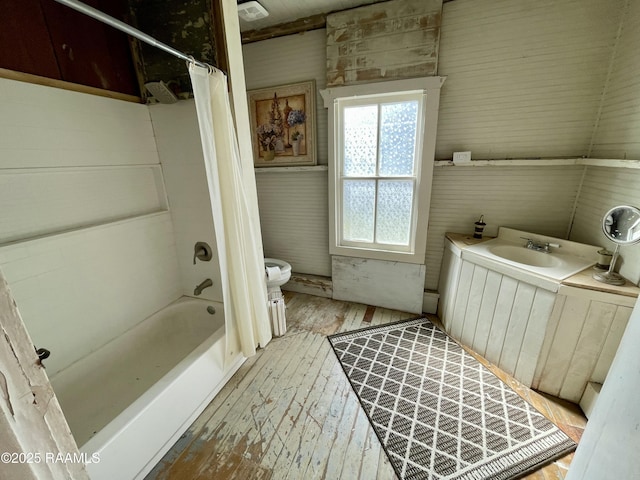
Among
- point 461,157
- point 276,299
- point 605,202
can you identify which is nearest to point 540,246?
point 605,202

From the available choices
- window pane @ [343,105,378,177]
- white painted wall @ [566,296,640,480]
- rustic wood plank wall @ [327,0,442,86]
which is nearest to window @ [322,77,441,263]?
window pane @ [343,105,378,177]

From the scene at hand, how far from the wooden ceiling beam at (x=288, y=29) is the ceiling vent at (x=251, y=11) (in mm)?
167

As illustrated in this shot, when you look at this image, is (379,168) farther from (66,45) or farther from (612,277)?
(66,45)

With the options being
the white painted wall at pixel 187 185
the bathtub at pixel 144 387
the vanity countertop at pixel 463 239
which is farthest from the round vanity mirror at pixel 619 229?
the white painted wall at pixel 187 185

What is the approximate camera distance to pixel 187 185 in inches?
74.3

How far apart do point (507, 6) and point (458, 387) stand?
8.39 ft

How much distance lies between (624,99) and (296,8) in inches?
89.8

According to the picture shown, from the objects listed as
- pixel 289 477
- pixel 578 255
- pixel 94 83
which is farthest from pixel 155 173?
pixel 578 255

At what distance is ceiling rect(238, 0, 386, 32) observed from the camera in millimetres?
1939

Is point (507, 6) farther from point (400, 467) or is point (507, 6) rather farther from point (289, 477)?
point (289, 477)

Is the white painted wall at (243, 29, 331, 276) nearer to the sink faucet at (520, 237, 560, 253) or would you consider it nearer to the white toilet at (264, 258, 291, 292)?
the white toilet at (264, 258, 291, 292)

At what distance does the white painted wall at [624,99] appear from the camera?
1.46 m

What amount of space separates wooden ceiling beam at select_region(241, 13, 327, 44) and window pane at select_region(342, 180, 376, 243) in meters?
1.29

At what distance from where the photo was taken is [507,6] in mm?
1736
